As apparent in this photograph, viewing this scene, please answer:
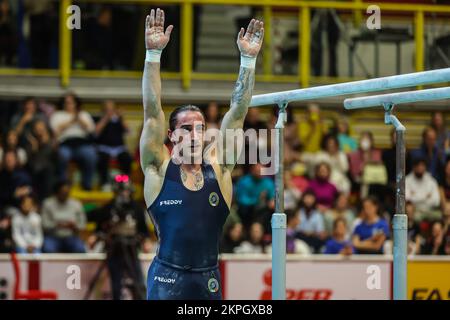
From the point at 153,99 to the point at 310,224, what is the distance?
7.22 meters

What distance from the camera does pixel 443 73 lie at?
6422mm

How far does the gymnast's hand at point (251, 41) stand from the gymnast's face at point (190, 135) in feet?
1.80

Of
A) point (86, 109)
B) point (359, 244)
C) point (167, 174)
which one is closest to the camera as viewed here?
point (167, 174)

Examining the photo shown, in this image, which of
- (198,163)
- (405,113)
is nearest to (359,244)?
(405,113)

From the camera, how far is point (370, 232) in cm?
1338

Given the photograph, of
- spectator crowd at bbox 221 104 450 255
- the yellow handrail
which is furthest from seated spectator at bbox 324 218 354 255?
the yellow handrail

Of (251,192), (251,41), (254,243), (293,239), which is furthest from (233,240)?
(251,41)

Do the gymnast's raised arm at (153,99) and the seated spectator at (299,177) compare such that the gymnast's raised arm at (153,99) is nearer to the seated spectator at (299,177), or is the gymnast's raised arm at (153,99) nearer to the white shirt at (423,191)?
the seated spectator at (299,177)

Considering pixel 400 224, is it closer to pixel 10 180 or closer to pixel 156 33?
pixel 156 33

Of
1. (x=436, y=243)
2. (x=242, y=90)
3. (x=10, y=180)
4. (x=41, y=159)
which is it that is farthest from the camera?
(x=41, y=159)

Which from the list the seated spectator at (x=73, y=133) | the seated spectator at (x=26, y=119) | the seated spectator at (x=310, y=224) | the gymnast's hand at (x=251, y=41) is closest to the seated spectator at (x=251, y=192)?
the seated spectator at (x=310, y=224)

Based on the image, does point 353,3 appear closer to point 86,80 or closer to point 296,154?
point 296,154

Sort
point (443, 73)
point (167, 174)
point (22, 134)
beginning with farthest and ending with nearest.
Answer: point (22, 134) < point (167, 174) < point (443, 73)

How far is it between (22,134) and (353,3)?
5.18m
